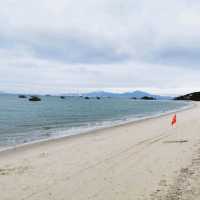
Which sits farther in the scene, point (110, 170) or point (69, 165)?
point (69, 165)

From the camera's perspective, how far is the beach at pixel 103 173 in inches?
267

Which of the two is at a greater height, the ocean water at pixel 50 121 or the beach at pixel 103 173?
the beach at pixel 103 173

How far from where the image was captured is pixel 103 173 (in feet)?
28.6

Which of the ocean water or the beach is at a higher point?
the beach

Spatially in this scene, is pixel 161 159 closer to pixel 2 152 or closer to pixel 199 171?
pixel 199 171

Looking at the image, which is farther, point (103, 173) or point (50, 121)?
point (50, 121)

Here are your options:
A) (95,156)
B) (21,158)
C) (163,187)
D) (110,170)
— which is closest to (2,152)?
(21,158)

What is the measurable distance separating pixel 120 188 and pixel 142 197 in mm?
847

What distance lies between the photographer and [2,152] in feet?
44.0

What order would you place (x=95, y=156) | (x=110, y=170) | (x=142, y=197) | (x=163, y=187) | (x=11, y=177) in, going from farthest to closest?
(x=95, y=156) → (x=110, y=170) → (x=11, y=177) → (x=163, y=187) → (x=142, y=197)

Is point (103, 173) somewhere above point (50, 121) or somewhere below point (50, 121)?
above

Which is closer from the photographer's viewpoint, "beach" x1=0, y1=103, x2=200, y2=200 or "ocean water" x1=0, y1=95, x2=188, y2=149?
"beach" x1=0, y1=103, x2=200, y2=200

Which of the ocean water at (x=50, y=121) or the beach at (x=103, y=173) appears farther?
the ocean water at (x=50, y=121)

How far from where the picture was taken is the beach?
678 centimetres
